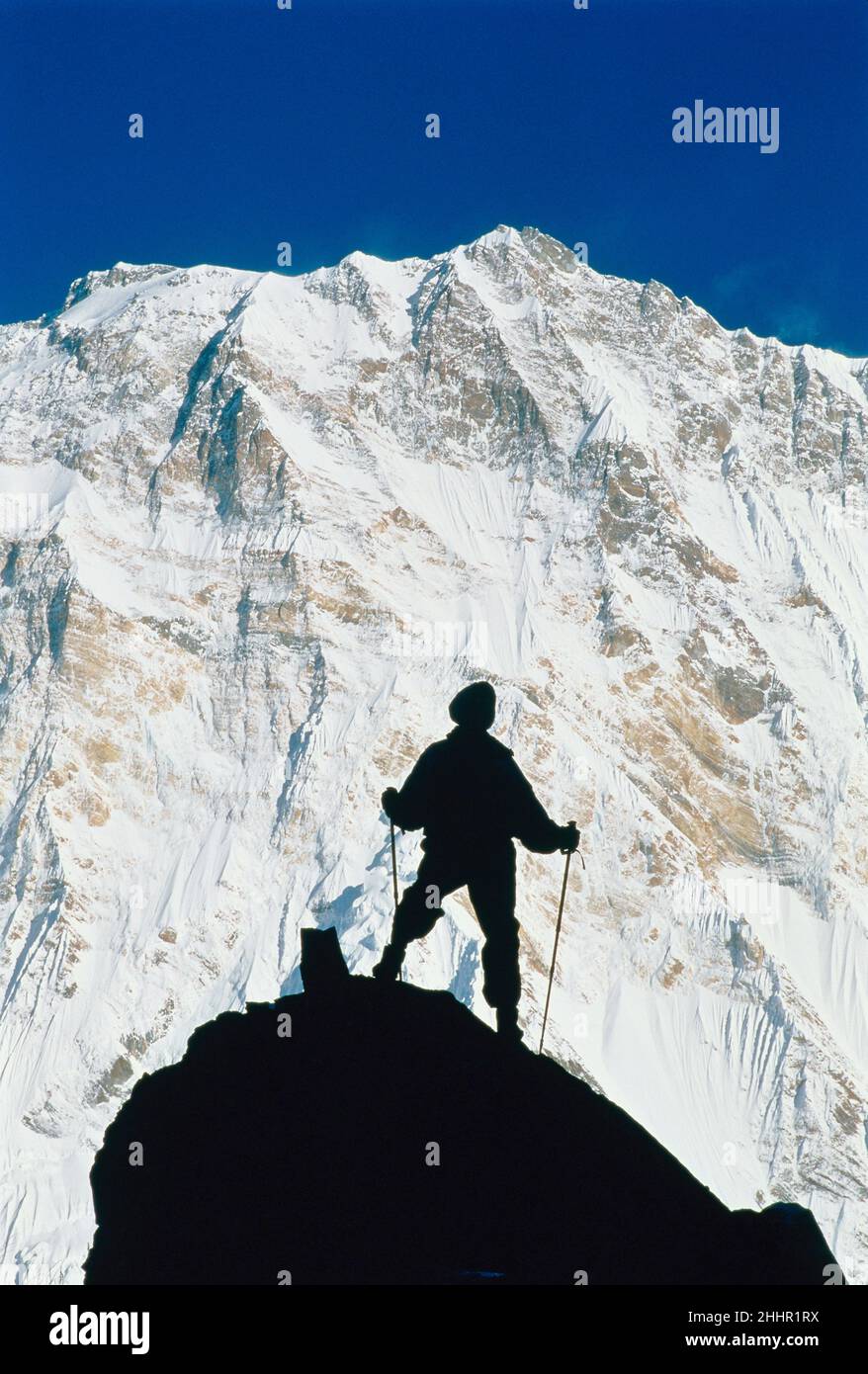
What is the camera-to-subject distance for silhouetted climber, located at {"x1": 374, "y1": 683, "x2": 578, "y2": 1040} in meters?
13.7

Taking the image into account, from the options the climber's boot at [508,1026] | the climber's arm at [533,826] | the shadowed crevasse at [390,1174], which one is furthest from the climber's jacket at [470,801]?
the shadowed crevasse at [390,1174]

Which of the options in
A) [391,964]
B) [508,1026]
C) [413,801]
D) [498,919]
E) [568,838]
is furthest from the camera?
[498,919]

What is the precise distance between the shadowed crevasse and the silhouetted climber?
135 centimetres

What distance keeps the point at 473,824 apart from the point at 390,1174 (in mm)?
2976

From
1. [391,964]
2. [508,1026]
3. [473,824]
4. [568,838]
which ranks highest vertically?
[473,824]

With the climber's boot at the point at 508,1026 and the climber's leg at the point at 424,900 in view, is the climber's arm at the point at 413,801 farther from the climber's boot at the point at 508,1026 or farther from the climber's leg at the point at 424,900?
the climber's boot at the point at 508,1026

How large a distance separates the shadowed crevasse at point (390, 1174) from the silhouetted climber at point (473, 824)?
1.35 meters

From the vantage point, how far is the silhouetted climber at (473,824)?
1373 cm

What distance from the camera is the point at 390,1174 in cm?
1163

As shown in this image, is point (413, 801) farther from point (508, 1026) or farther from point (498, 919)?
point (508, 1026)

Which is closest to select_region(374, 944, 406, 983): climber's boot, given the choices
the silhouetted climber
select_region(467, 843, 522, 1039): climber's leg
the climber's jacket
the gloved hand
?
the silhouetted climber

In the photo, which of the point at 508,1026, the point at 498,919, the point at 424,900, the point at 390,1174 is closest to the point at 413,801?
the point at 424,900
